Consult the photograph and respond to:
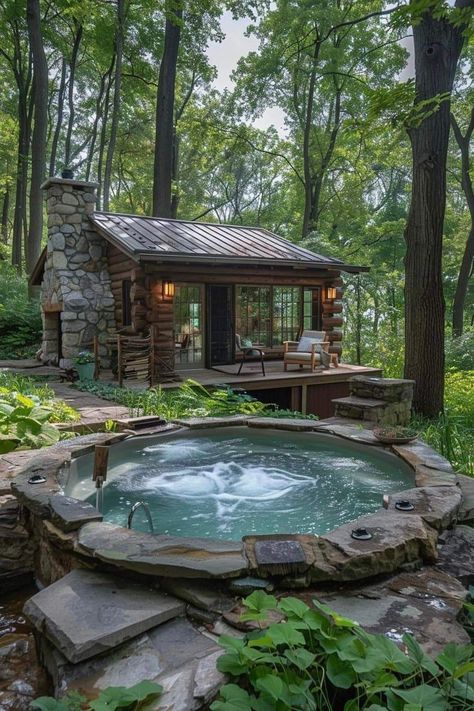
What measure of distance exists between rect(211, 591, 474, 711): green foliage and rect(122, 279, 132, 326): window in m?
9.27

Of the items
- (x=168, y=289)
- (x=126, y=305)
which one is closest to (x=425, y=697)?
(x=168, y=289)

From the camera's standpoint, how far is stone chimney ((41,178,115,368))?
415 inches

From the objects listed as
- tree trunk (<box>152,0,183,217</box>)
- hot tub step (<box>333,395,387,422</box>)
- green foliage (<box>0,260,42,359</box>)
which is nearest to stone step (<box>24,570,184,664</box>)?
hot tub step (<box>333,395,387,422</box>)

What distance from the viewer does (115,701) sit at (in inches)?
67.7

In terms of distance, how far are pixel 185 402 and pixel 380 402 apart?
2842 mm

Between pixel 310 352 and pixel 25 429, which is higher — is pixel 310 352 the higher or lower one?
the higher one

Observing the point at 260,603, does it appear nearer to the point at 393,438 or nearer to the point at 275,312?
the point at 393,438

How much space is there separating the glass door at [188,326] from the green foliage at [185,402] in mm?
2359

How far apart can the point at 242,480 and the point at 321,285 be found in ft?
27.5

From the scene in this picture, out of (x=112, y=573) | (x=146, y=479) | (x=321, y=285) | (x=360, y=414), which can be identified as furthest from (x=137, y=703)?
(x=321, y=285)

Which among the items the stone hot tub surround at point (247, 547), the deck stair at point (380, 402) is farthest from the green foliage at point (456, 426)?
the stone hot tub surround at point (247, 547)

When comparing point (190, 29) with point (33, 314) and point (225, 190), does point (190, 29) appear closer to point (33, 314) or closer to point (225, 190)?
point (225, 190)

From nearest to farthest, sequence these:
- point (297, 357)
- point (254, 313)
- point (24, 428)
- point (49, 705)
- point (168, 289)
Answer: point (49, 705), point (24, 428), point (168, 289), point (297, 357), point (254, 313)

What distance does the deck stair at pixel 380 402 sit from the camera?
6.52m
